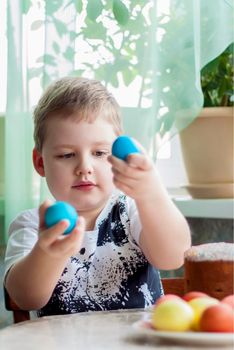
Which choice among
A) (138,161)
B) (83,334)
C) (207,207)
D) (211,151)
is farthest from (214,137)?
(83,334)

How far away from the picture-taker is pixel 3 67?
5.72ft

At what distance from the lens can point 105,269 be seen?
4.29 ft

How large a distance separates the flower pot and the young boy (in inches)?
19.3

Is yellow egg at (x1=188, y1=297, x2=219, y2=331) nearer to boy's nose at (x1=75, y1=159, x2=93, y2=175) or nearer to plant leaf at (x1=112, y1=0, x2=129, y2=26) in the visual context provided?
boy's nose at (x1=75, y1=159, x2=93, y2=175)

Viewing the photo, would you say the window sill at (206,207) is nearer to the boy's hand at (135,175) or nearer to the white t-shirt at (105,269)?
the white t-shirt at (105,269)

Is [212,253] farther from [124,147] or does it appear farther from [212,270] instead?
[124,147]

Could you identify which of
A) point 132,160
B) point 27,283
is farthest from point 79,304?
point 132,160

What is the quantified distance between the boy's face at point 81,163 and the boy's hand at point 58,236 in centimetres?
31

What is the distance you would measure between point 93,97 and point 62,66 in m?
0.34

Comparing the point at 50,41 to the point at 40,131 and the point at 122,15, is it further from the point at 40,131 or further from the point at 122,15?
the point at 40,131

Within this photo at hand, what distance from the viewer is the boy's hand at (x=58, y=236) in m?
0.92

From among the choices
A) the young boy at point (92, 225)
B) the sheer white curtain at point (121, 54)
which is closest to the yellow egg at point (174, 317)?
the young boy at point (92, 225)

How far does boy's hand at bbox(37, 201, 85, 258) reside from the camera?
36.3 inches

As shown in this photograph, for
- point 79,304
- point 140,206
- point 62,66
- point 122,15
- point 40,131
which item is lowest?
point 79,304
